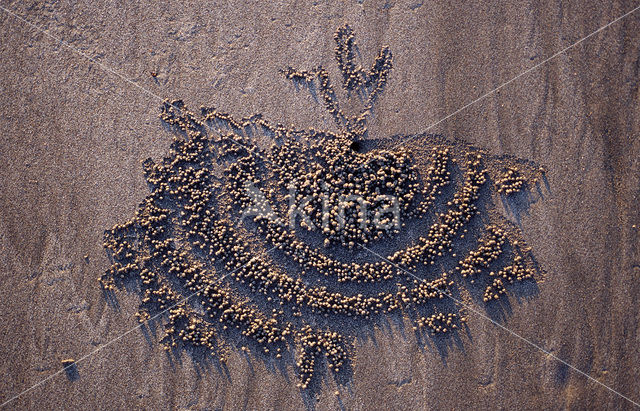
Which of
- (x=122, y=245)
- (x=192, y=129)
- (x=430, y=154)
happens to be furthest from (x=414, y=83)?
(x=122, y=245)

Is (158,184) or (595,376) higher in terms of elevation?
(158,184)

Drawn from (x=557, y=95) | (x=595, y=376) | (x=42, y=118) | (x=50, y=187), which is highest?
(x=42, y=118)

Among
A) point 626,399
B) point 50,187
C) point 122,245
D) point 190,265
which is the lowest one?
point 626,399

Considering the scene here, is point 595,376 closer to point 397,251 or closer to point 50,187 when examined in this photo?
point 397,251

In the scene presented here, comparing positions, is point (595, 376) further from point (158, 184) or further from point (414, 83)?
point (158, 184)

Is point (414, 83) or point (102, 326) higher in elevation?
point (414, 83)

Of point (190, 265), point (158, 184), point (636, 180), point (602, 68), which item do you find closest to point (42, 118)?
point (158, 184)
